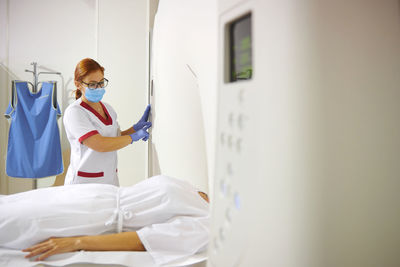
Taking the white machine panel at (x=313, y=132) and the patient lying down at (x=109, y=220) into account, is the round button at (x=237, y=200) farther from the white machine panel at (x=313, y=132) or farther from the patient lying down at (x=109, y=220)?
the patient lying down at (x=109, y=220)

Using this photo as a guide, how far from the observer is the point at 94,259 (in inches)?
35.1

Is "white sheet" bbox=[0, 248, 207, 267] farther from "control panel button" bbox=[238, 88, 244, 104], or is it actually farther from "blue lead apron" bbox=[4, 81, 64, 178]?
"blue lead apron" bbox=[4, 81, 64, 178]

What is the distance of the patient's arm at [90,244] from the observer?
94cm

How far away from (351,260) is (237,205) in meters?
0.16

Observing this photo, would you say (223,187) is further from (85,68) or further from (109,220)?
(85,68)

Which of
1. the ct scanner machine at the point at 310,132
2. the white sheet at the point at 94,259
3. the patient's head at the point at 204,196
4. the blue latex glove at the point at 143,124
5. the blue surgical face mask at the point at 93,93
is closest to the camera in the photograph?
the ct scanner machine at the point at 310,132

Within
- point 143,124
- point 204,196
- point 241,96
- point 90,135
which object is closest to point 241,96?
point 241,96

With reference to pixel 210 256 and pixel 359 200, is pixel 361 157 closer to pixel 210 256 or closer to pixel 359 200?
pixel 359 200

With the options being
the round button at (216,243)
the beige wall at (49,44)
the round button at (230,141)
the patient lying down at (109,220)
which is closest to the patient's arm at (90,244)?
the patient lying down at (109,220)

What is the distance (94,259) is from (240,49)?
2.56ft

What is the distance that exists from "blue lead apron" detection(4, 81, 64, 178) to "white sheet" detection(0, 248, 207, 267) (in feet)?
6.05

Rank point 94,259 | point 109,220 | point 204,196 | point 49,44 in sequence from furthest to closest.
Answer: point 49,44
point 204,196
point 109,220
point 94,259

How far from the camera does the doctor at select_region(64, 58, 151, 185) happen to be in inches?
64.9

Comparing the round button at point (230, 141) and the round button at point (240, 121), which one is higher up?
the round button at point (240, 121)
